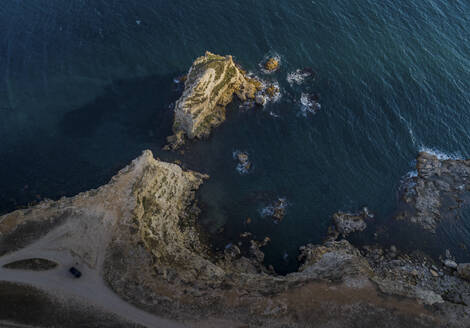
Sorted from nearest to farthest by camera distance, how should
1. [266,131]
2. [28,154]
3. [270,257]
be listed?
[270,257]
[28,154]
[266,131]

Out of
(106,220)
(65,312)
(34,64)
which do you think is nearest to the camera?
(65,312)

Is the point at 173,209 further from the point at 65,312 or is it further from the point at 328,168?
the point at 328,168

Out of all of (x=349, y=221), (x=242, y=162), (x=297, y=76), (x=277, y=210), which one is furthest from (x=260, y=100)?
(x=349, y=221)

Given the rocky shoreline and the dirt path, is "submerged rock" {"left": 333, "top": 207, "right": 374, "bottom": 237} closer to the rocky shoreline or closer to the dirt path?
the rocky shoreline

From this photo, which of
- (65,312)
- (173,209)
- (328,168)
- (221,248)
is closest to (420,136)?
(328,168)

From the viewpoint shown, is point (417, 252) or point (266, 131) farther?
point (266, 131)

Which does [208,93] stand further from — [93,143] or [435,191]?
[435,191]

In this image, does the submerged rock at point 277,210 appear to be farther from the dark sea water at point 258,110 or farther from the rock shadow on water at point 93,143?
the rock shadow on water at point 93,143
